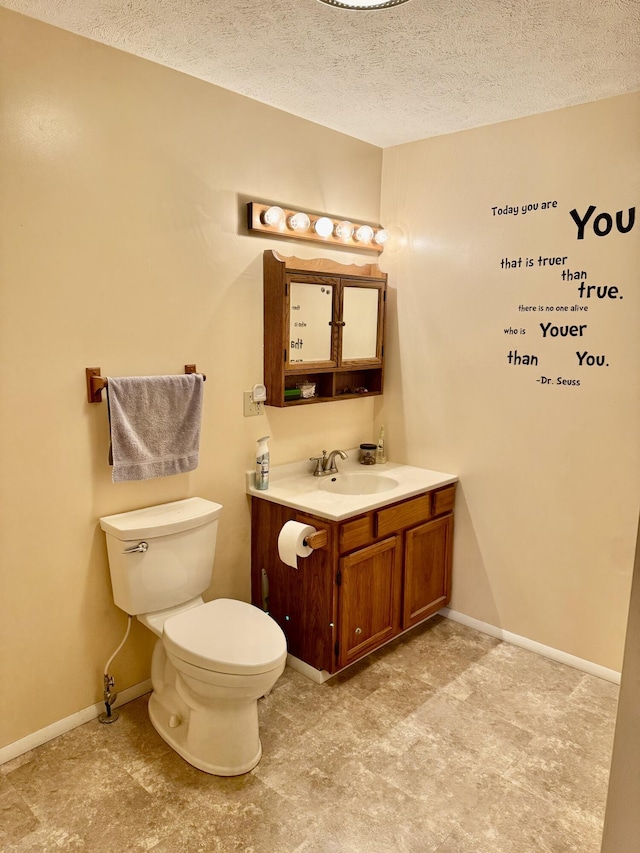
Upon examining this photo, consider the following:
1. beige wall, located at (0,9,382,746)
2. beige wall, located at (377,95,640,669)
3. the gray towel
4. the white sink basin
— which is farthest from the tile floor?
the gray towel

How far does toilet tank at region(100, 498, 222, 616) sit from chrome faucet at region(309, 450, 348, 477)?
27.2 inches

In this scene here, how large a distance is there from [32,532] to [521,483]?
2.05 metres

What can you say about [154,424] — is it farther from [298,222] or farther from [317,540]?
[298,222]

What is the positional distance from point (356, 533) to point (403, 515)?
328 millimetres

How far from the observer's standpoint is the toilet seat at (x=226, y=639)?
77.8 inches

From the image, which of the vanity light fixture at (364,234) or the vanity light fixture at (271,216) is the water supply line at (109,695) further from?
the vanity light fixture at (364,234)

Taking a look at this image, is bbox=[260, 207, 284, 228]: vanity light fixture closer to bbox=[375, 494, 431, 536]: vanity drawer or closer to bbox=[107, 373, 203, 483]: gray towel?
bbox=[107, 373, 203, 483]: gray towel

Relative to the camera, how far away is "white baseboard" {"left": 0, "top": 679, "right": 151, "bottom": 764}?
211cm

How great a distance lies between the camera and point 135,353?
7.56ft

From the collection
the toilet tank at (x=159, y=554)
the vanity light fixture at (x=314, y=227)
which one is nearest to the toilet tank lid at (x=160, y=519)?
the toilet tank at (x=159, y=554)

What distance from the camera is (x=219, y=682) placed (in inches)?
77.9

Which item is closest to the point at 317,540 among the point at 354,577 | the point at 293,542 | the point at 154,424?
the point at 293,542

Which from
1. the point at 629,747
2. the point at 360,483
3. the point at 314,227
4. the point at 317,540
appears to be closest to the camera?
the point at 629,747

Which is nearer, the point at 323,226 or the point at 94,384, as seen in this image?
the point at 94,384
